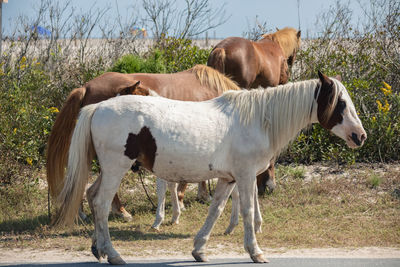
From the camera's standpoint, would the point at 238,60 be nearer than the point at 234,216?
No

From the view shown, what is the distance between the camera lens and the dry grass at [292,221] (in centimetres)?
582

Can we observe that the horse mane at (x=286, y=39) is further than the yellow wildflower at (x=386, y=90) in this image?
Yes

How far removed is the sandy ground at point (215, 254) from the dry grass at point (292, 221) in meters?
0.16

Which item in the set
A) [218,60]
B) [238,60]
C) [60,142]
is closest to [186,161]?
[60,142]

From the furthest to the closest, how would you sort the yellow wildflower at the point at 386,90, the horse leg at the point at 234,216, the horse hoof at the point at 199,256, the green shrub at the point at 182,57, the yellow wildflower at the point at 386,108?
the green shrub at the point at 182,57 < the yellow wildflower at the point at 386,90 < the yellow wildflower at the point at 386,108 < the horse leg at the point at 234,216 < the horse hoof at the point at 199,256

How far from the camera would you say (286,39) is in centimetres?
952

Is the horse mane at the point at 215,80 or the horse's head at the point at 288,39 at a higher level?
the horse's head at the point at 288,39

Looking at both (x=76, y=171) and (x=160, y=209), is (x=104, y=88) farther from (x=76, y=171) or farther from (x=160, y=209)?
(x=76, y=171)

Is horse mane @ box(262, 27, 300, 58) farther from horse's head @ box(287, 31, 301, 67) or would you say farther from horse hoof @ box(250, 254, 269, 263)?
horse hoof @ box(250, 254, 269, 263)

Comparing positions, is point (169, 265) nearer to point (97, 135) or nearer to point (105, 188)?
point (105, 188)

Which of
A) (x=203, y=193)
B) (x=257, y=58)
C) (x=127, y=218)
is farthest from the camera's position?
(x=257, y=58)

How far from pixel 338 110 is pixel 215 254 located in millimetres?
1930

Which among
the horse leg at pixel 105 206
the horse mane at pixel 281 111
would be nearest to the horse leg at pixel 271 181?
the horse mane at pixel 281 111

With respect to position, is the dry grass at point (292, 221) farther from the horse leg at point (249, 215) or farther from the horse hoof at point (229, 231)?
the horse leg at point (249, 215)
